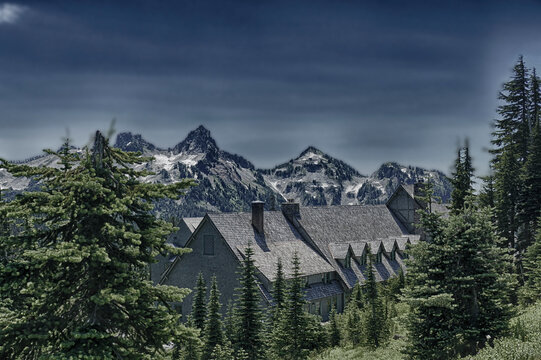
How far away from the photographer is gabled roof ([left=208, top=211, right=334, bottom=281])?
144ft

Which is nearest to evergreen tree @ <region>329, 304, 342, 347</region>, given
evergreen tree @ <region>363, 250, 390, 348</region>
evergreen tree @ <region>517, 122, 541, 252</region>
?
evergreen tree @ <region>363, 250, 390, 348</region>

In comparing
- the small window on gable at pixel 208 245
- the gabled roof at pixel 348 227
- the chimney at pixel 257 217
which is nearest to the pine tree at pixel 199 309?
the small window on gable at pixel 208 245

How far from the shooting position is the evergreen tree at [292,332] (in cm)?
2630

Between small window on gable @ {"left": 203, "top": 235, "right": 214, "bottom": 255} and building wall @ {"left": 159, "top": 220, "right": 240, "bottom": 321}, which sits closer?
building wall @ {"left": 159, "top": 220, "right": 240, "bottom": 321}

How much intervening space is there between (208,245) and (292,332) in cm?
2002

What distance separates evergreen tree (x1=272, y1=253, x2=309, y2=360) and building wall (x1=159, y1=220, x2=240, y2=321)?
15474 mm

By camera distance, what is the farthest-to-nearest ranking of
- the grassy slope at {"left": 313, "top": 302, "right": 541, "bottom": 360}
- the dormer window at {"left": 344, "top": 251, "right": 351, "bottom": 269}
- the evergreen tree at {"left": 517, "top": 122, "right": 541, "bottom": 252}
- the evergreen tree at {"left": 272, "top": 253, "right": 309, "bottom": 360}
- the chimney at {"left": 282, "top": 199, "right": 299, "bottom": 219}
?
the chimney at {"left": 282, "top": 199, "right": 299, "bottom": 219} → the dormer window at {"left": 344, "top": 251, "right": 351, "bottom": 269} → the evergreen tree at {"left": 517, "top": 122, "right": 541, "bottom": 252} → the evergreen tree at {"left": 272, "top": 253, "right": 309, "bottom": 360} → the grassy slope at {"left": 313, "top": 302, "right": 541, "bottom": 360}

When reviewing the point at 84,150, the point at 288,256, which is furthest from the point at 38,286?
the point at 288,256

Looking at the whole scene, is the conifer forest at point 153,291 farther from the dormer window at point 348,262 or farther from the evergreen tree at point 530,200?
the dormer window at point 348,262

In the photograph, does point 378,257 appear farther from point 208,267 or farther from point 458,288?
point 458,288

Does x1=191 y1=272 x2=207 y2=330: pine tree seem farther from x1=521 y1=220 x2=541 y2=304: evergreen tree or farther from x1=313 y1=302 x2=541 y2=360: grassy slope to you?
x1=521 y1=220 x2=541 y2=304: evergreen tree

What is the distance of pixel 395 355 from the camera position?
83.0 feet

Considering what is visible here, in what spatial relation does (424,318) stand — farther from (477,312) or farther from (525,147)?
(525,147)

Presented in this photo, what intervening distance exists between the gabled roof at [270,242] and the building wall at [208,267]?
0.89m
